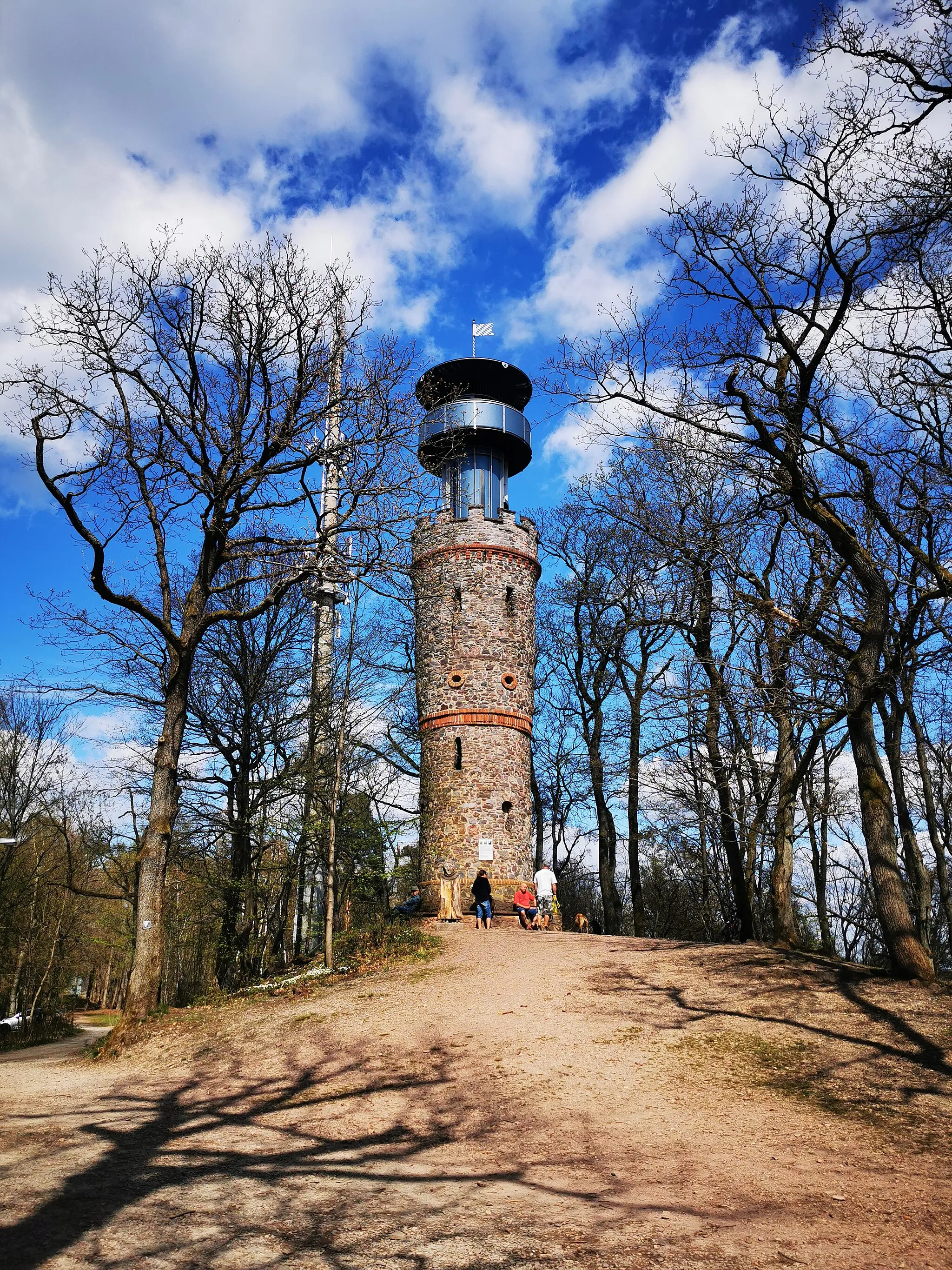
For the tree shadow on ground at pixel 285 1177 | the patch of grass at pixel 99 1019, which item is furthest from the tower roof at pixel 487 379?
the patch of grass at pixel 99 1019

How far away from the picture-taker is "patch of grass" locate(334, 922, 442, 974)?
15742mm

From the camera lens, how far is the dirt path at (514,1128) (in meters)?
5.05

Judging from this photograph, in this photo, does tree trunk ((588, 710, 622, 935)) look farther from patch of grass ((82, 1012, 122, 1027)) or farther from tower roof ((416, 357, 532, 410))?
patch of grass ((82, 1012, 122, 1027))

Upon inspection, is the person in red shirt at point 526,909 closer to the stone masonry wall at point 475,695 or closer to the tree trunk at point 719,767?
the stone masonry wall at point 475,695

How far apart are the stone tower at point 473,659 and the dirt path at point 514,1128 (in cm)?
762

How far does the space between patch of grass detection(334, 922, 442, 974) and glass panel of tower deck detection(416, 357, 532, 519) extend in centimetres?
1164

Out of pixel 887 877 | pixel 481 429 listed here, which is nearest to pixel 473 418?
pixel 481 429

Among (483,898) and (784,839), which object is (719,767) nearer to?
(784,839)

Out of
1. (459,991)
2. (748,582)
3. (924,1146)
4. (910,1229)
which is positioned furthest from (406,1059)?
(748,582)

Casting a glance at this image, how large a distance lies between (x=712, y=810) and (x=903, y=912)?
16.7ft

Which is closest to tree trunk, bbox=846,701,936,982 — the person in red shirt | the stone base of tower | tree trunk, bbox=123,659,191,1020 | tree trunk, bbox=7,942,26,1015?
tree trunk, bbox=123,659,191,1020


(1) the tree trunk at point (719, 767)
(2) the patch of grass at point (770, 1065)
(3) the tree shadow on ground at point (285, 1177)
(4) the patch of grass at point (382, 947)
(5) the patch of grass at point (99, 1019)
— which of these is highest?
(1) the tree trunk at point (719, 767)

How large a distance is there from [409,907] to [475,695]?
558 cm

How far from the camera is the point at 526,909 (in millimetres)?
20719
